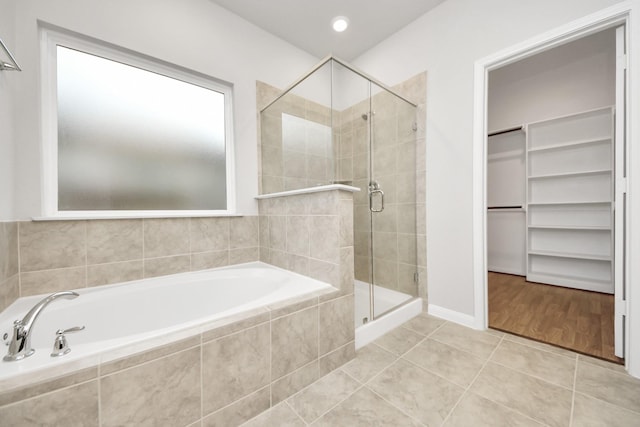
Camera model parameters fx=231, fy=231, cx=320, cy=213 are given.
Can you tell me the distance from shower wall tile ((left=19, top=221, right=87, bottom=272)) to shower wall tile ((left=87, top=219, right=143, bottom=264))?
0.12 ft

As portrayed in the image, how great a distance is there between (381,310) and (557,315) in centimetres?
154

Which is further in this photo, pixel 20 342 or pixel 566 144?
pixel 566 144

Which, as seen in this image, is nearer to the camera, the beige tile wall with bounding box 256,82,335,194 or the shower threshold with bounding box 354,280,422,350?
the shower threshold with bounding box 354,280,422,350

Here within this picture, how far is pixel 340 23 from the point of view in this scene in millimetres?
2219

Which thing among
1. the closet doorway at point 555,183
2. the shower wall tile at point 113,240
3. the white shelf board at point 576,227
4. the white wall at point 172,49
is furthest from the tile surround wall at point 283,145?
the white shelf board at point 576,227

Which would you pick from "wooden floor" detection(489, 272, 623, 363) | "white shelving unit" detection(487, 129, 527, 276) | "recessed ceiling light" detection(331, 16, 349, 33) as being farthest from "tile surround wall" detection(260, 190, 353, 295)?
"white shelving unit" detection(487, 129, 527, 276)

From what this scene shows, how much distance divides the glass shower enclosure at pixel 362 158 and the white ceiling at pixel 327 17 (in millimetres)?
628

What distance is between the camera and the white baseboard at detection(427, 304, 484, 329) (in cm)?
180

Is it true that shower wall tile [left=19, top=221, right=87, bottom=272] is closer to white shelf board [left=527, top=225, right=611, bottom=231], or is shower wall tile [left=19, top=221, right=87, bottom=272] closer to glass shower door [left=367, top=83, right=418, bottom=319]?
glass shower door [left=367, top=83, right=418, bottom=319]

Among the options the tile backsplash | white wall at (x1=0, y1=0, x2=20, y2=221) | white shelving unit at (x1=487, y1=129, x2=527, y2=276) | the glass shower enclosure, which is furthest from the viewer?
white shelving unit at (x1=487, y1=129, x2=527, y2=276)

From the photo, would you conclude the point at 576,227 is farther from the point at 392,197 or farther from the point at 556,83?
the point at 392,197

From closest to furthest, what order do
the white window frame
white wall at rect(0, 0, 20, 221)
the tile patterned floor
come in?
the tile patterned floor, white wall at rect(0, 0, 20, 221), the white window frame

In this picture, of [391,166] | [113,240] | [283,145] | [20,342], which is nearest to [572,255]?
[391,166]

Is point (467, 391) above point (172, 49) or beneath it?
beneath
